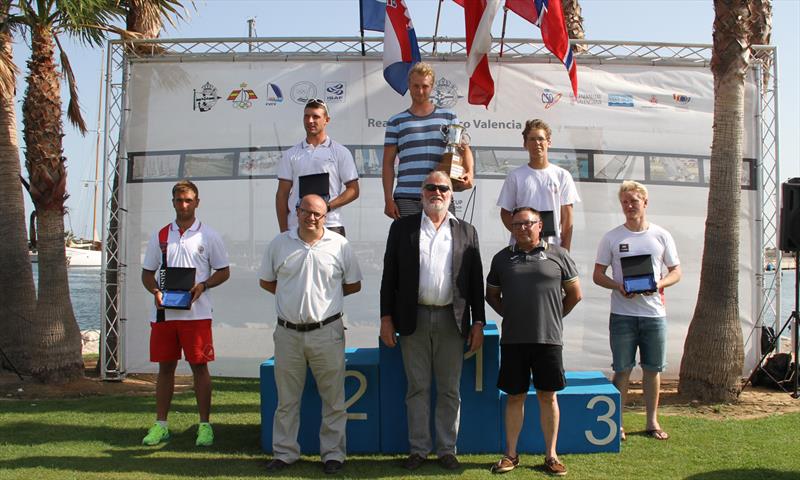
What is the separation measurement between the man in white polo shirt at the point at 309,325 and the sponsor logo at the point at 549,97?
3.69 m

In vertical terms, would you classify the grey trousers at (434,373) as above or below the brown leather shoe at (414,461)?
above

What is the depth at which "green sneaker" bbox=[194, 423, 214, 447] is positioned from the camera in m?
4.80

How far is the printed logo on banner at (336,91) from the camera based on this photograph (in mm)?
7242

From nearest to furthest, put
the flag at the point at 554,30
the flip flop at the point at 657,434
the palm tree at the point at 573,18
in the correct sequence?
the flip flop at the point at 657,434 → the flag at the point at 554,30 → the palm tree at the point at 573,18

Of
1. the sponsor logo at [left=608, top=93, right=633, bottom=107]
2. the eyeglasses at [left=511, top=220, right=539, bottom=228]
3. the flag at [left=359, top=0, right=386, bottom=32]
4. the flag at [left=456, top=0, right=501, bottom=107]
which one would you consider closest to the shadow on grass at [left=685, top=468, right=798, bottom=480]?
the eyeglasses at [left=511, top=220, right=539, bottom=228]

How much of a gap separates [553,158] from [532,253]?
10.9 ft

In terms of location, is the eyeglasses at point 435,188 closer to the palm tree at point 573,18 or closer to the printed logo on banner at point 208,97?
the printed logo on banner at point 208,97

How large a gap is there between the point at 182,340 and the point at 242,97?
329 centimetres

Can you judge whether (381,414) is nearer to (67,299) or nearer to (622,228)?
(622,228)

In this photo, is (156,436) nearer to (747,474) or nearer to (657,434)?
Result: (657,434)

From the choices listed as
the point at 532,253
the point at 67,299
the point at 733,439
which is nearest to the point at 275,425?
the point at 532,253

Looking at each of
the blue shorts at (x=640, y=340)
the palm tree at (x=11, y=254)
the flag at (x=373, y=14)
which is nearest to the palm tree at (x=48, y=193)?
the palm tree at (x=11, y=254)

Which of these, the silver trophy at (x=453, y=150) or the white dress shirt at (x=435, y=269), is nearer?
the white dress shirt at (x=435, y=269)

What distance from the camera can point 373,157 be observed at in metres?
7.24
